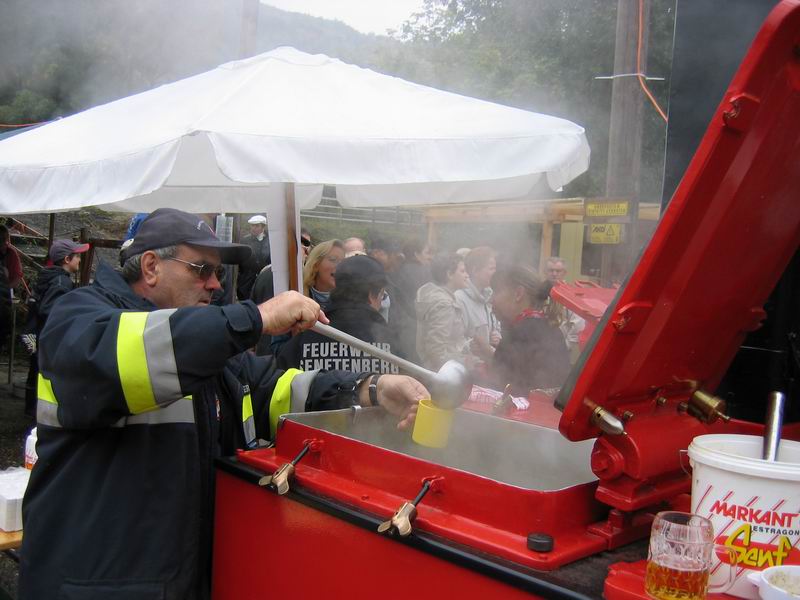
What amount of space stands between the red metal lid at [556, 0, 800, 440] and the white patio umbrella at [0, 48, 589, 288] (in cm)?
142

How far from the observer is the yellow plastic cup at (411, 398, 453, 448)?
6.11 feet

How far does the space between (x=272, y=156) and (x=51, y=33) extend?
21.9 feet

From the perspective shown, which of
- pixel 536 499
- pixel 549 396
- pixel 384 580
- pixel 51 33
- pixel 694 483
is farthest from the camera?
pixel 51 33

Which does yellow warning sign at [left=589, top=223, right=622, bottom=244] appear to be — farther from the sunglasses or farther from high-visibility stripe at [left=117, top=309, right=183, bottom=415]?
high-visibility stripe at [left=117, top=309, right=183, bottom=415]

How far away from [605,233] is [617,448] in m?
3.91

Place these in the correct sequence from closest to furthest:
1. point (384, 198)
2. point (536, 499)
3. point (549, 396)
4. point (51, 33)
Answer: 1. point (536, 499)
2. point (549, 396)
3. point (384, 198)
4. point (51, 33)

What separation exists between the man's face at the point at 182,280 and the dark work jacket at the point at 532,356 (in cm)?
203

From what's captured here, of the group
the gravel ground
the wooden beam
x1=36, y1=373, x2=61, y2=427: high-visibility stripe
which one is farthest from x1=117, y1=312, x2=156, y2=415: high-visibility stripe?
the wooden beam

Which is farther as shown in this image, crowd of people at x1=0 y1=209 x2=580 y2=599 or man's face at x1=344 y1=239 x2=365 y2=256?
man's face at x1=344 y1=239 x2=365 y2=256

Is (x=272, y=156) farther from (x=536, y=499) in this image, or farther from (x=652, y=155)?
(x=652, y=155)

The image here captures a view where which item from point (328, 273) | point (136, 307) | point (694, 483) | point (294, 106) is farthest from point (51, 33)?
point (694, 483)

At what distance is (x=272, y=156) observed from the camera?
8.20ft

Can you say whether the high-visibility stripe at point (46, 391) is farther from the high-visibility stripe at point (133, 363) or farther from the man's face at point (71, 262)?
the man's face at point (71, 262)

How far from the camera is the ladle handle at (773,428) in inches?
46.0
